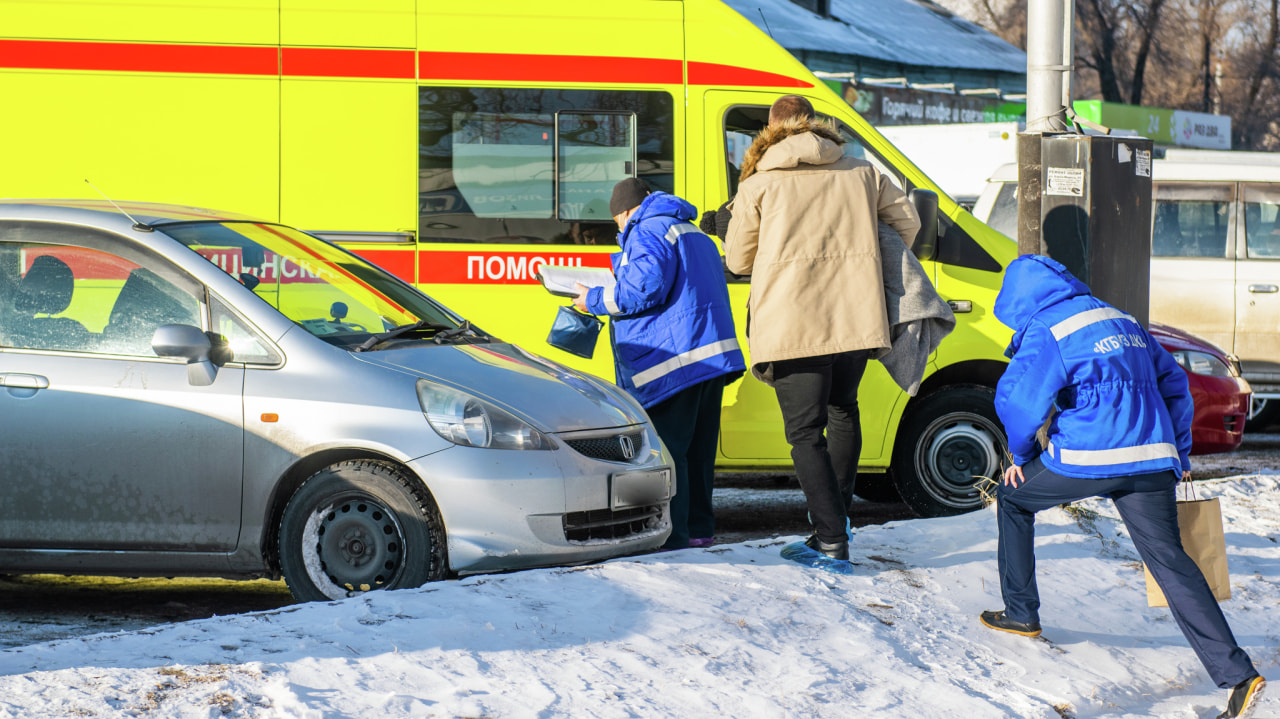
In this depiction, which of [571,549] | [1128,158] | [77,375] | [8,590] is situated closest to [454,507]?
[571,549]

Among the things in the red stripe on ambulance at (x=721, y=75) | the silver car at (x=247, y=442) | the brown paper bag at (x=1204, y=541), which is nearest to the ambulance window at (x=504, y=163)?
the red stripe on ambulance at (x=721, y=75)

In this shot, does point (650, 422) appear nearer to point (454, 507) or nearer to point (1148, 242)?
point (454, 507)

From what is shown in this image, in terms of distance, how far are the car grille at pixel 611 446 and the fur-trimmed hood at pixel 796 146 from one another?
106 cm

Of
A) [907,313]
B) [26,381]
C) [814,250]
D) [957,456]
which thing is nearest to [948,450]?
[957,456]

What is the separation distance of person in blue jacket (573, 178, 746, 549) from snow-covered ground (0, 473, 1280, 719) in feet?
1.98

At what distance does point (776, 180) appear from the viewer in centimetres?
498

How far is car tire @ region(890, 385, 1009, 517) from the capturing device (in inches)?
276

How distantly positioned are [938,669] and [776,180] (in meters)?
1.80

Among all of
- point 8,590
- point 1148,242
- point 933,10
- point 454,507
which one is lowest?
point 8,590

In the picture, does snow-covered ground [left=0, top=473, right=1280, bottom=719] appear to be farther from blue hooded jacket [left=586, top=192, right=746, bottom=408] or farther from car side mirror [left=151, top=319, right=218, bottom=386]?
car side mirror [left=151, top=319, right=218, bottom=386]

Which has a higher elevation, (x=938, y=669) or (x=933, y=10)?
(x=933, y=10)

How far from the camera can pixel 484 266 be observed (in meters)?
6.75

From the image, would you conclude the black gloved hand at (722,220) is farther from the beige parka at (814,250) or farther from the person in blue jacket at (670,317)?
the beige parka at (814,250)

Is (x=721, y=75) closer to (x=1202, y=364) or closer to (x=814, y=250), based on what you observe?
(x=814, y=250)
